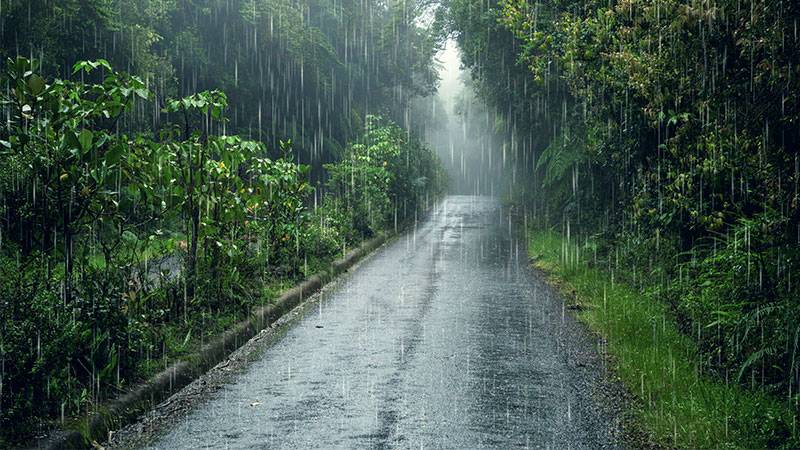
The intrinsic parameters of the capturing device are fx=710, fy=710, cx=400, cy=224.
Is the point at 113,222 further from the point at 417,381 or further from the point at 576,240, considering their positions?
the point at 576,240

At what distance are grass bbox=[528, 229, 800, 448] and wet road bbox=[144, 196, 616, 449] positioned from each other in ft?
1.17

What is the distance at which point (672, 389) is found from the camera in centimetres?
590

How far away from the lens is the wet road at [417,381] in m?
5.00

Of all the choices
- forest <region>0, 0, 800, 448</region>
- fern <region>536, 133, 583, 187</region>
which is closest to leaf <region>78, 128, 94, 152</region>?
forest <region>0, 0, 800, 448</region>

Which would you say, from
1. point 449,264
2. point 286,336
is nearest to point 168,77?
point 449,264

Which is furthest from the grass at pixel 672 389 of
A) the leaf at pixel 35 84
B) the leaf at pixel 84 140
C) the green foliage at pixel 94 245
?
the leaf at pixel 35 84

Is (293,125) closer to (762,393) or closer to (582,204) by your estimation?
(582,204)

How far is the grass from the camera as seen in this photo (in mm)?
4797

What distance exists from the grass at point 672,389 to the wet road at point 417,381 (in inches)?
→ 14.0

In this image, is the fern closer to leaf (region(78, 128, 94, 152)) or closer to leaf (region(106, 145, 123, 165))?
leaf (region(106, 145, 123, 165))

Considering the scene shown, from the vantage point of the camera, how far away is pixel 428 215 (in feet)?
106

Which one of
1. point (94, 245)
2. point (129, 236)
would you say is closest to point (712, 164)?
point (129, 236)

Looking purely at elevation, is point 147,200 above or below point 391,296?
above

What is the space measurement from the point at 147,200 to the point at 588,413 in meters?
4.23
